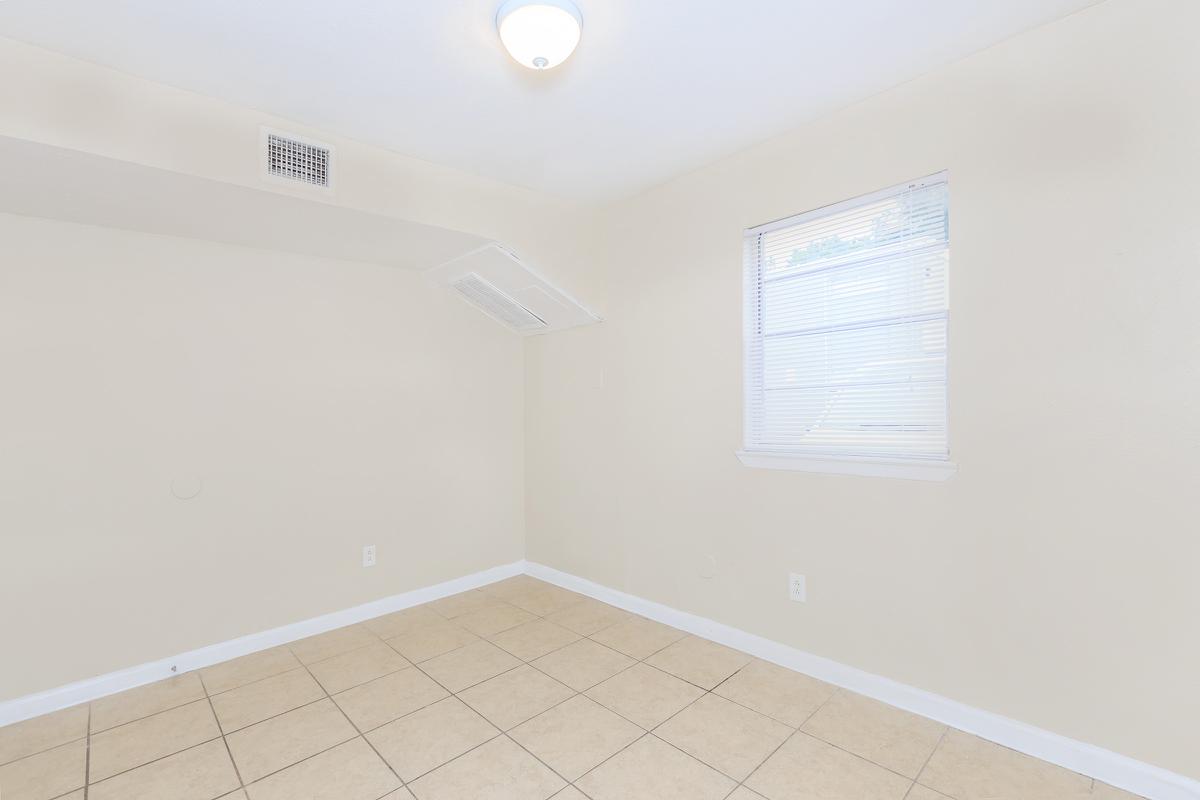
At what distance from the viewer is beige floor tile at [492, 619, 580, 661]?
287cm

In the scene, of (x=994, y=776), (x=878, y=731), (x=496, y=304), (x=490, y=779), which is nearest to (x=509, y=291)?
(x=496, y=304)

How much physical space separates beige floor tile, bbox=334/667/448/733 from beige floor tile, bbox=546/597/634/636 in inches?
34.8

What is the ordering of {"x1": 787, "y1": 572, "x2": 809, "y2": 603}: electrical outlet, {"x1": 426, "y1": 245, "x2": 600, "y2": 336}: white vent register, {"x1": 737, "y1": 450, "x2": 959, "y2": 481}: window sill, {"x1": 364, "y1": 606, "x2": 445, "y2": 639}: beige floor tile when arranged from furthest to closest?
{"x1": 426, "y1": 245, "x2": 600, "y2": 336}: white vent register, {"x1": 364, "y1": 606, "x2": 445, "y2": 639}: beige floor tile, {"x1": 787, "y1": 572, "x2": 809, "y2": 603}: electrical outlet, {"x1": 737, "y1": 450, "x2": 959, "y2": 481}: window sill

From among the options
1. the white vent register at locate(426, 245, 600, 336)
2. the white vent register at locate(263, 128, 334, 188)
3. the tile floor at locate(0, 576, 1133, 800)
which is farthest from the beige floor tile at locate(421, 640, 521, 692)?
the white vent register at locate(263, 128, 334, 188)

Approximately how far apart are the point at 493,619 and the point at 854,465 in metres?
2.26

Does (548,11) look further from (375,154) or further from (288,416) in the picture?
(288,416)

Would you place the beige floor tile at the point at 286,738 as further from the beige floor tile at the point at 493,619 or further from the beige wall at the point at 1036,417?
the beige wall at the point at 1036,417

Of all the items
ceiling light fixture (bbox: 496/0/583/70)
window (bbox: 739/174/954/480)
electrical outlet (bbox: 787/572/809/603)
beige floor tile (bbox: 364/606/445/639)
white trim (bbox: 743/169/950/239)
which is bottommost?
beige floor tile (bbox: 364/606/445/639)

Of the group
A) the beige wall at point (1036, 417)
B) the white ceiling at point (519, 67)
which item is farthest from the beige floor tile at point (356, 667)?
the white ceiling at point (519, 67)

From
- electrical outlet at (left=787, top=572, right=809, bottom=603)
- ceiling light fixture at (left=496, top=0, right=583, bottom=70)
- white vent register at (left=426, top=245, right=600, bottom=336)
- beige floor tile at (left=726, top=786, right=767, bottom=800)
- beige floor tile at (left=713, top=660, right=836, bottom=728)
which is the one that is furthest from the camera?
white vent register at (left=426, top=245, right=600, bottom=336)

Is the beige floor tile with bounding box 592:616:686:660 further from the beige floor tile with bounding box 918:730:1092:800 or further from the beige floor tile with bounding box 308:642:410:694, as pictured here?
the beige floor tile with bounding box 918:730:1092:800

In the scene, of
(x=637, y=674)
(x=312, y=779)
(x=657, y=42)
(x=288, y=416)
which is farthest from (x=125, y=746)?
(x=657, y=42)

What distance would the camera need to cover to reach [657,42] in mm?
1924

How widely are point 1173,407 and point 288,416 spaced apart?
383 cm
